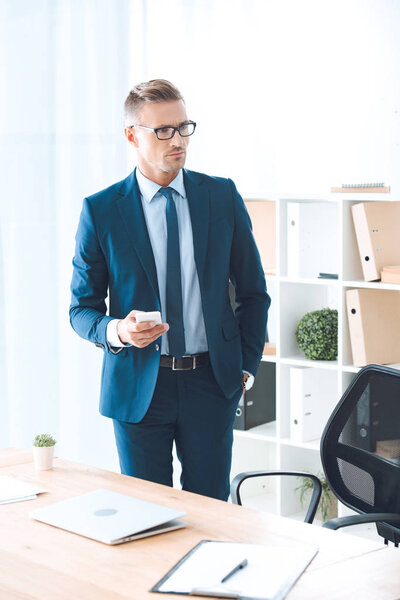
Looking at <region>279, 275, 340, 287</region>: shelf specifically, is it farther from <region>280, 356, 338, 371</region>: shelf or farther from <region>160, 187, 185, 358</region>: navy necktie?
<region>160, 187, 185, 358</region>: navy necktie

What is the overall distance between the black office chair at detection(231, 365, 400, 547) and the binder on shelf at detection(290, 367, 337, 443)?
1.35 m

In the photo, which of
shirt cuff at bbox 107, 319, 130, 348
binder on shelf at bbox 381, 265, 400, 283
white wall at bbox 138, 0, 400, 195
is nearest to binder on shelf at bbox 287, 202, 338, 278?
white wall at bbox 138, 0, 400, 195

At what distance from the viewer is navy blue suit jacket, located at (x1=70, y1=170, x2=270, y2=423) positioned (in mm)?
2439

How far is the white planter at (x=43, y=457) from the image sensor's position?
6.98 ft

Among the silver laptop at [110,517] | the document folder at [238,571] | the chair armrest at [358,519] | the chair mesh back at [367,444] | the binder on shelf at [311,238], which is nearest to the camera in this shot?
the document folder at [238,571]

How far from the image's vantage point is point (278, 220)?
146 inches

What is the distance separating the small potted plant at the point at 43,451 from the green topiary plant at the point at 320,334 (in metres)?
1.83

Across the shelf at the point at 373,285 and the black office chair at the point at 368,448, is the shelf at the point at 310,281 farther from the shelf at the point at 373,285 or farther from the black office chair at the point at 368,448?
the black office chair at the point at 368,448

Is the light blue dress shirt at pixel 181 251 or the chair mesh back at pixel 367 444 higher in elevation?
the light blue dress shirt at pixel 181 251

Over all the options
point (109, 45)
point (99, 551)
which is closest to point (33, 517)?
point (99, 551)

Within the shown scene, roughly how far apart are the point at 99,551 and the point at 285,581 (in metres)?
0.38

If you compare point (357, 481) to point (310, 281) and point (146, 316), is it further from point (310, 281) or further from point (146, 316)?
point (310, 281)

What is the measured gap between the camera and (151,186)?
2.51m

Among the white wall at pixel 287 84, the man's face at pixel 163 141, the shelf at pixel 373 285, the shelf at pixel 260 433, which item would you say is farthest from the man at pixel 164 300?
the white wall at pixel 287 84
